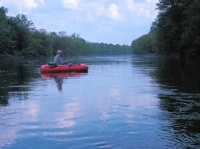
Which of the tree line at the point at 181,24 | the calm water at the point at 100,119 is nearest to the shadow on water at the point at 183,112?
the calm water at the point at 100,119

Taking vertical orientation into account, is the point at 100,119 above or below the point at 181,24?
below

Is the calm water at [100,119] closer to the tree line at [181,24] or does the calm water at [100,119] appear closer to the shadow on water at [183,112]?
the shadow on water at [183,112]

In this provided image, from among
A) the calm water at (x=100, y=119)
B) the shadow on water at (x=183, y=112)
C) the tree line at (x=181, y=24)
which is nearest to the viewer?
the calm water at (x=100, y=119)

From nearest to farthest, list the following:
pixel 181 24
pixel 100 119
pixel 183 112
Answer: pixel 100 119 → pixel 183 112 → pixel 181 24

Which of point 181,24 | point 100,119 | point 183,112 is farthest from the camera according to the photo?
point 181,24

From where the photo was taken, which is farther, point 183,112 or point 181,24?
point 181,24

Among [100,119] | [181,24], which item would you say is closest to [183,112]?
[100,119]

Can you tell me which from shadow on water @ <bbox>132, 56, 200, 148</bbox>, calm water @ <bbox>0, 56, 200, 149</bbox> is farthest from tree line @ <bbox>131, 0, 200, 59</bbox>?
calm water @ <bbox>0, 56, 200, 149</bbox>

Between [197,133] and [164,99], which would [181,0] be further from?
[197,133]

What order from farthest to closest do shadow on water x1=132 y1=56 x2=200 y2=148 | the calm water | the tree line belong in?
the tree line < shadow on water x1=132 y1=56 x2=200 y2=148 < the calm water

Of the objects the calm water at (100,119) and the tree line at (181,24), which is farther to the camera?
the tree line at (181,24)

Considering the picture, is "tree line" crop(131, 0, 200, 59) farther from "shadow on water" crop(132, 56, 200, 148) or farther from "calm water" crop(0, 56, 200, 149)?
"calm water" crop(0, 56, 200, 149)

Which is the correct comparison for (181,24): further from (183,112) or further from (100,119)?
(100,119)

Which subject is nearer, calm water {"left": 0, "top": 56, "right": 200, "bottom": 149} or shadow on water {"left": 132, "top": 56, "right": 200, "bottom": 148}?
calm water {"left": 0, "top": 56, "right": 200, "bottom": 149}
